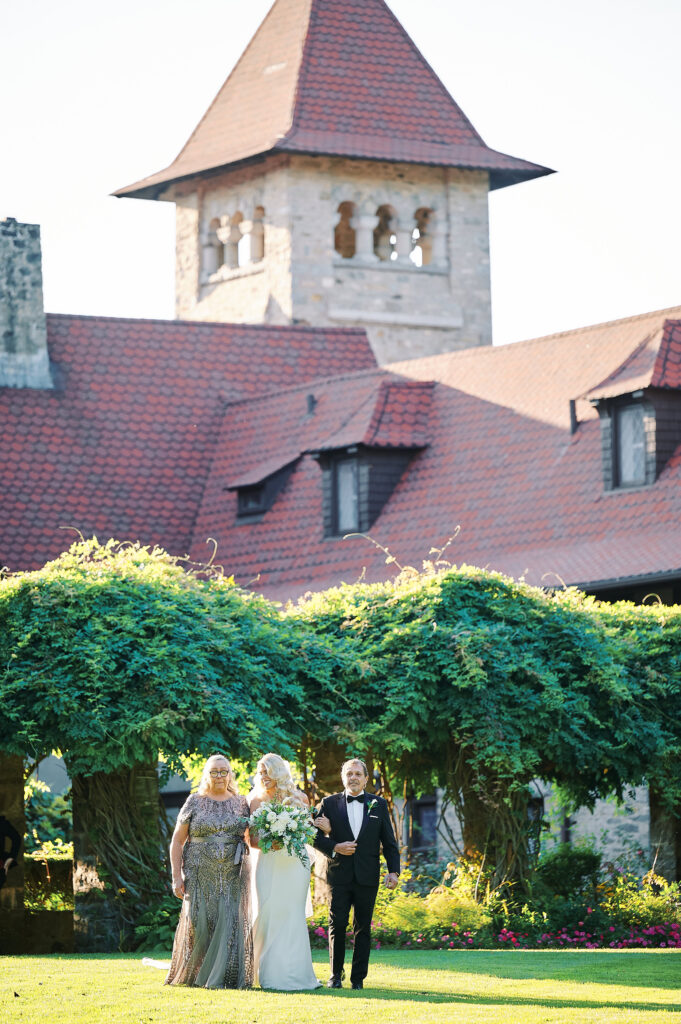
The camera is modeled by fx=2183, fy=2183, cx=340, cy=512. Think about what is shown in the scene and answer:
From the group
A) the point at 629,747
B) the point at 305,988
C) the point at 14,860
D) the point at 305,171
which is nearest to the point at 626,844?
the point at 629,747

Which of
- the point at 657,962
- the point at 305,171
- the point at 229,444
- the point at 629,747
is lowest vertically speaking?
the point at 657,962

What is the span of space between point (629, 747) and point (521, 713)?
129cm

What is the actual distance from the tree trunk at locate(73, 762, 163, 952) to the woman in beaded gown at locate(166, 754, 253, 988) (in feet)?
15.9

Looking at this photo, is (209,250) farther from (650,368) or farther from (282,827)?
(282,827)

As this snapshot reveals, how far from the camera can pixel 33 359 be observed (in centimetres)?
3353

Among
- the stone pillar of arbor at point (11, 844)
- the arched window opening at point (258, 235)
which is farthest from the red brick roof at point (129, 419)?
the stone pillar of arbor at point (11, 844)

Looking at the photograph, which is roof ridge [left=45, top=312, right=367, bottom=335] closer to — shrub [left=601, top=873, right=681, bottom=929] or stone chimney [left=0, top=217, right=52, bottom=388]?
stone chimney [left=0, top=217, right=52, bottom=388]

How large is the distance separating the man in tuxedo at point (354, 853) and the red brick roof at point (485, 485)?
11119 millimetres

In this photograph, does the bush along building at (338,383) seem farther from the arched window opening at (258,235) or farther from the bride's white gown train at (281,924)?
the bride's white gown train at (281,924)

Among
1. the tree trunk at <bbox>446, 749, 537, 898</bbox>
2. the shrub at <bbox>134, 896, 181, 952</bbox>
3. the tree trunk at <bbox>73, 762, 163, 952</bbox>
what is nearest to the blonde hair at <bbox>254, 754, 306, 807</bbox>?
the shrub at <bbox>134, 896, 181, 952</bbox>

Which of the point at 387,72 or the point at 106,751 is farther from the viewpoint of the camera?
the point at 387,72

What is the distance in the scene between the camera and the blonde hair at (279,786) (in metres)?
14.3

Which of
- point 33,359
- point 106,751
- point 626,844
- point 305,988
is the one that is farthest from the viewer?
point 33,359

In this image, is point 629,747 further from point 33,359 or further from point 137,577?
Answer: point 33,359
